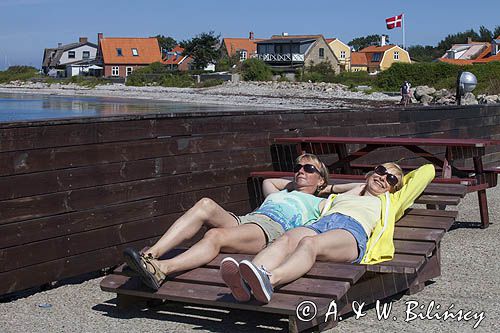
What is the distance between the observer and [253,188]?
29.9 feet

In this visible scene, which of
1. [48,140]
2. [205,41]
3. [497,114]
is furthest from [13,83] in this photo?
[48,140]

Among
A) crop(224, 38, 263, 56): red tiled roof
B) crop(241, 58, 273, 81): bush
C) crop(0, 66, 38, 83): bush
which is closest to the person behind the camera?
crop(241, 58, 273, 81): bush

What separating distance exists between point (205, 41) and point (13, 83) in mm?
23620

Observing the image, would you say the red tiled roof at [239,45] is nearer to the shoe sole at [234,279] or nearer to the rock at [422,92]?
the rock at [422,92]

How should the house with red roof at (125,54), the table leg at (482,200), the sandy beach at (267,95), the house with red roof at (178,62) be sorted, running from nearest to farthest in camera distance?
the table leg at (482,200) → the sandy beach at (267,95) → the house with red roof at (178,62) → the house with red roof at (125,54)

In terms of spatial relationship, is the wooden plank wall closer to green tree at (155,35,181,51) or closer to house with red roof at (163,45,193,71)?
house with red roof at (163,45,193,71)

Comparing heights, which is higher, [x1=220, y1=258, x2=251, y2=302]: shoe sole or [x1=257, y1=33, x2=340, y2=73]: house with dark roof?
[x1=257, y1=33, x2=340, y2=73]: house with dark roof

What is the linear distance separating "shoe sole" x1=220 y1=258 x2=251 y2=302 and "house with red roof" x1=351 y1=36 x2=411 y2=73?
345 feet

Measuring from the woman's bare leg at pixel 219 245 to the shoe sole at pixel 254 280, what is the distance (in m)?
0.75

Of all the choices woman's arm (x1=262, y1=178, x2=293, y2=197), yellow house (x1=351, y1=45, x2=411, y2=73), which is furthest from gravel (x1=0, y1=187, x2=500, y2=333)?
yellow house (x1=351, y1=45, x2=411, y2=73)

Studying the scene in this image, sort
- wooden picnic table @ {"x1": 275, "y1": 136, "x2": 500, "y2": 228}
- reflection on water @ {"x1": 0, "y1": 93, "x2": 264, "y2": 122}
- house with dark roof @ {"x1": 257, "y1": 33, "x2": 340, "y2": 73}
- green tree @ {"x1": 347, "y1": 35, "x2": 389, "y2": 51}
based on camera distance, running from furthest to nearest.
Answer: green tree @ {"x1": 347, "y1": 35, "x2": 389, "y2": 51}, house with dark roof @ {"x1": 257, "y1": 33, "x2": 340, "y2": 73}, reflection on water @ {"x1": 0, "y1": 93, "x2": 264, "y2": 122}, wooden picnic table @ {"x1": 275, "y1": 136, "x2": 500, "y2": 228}

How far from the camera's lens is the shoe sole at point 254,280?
5.15 meters

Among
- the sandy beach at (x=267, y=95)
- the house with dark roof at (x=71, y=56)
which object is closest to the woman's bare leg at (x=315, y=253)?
the sandy beach at (x=267, y=95)

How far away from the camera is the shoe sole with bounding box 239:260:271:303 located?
→ 5.15 metres
